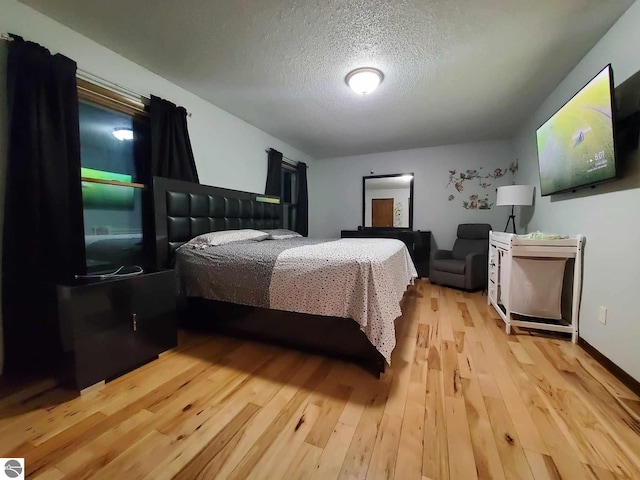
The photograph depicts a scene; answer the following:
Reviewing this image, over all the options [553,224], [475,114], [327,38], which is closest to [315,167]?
[475,114]

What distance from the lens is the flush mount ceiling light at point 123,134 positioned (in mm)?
2283

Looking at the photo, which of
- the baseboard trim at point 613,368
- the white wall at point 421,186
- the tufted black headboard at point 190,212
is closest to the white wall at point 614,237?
the baseboard trim at point 613,368

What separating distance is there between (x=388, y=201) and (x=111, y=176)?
425cm

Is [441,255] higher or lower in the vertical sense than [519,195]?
lower

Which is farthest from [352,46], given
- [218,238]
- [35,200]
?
[35,200]

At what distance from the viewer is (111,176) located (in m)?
2.22

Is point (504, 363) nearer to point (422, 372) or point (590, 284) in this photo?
point (422, 372)

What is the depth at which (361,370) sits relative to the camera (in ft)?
5.55

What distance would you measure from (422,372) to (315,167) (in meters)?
4.64

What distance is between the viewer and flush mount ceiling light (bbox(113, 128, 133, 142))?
228 cm

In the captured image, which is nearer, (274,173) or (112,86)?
(112,86)

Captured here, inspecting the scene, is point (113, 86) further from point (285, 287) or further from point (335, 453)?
point (335, 453)

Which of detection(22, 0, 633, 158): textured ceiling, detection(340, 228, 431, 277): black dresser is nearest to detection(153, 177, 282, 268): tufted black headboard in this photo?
detection(22, 0, 633, 158): textured ceiling

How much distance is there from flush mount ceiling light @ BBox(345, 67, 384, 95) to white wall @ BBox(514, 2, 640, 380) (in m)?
1.59
